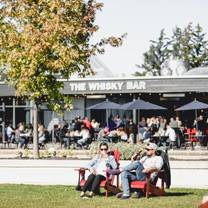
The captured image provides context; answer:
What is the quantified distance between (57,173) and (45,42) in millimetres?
6863

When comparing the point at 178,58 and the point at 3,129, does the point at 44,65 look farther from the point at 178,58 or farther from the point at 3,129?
the point at 178,58

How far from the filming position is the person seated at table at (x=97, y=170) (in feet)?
39.5

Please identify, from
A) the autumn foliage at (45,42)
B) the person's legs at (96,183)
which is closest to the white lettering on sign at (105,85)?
the autumn foliage at (45,42)

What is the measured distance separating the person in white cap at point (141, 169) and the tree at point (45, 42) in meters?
10.3

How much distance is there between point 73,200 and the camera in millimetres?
11570

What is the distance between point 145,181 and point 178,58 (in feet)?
192

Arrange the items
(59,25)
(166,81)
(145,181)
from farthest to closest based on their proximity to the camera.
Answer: (166,81) < (59,25) < (145,181)

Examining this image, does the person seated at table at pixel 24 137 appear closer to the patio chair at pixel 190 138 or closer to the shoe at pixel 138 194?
the patio chair at pixel 190 138

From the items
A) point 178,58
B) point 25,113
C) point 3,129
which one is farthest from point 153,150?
point 178,58

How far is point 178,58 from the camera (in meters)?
69.5

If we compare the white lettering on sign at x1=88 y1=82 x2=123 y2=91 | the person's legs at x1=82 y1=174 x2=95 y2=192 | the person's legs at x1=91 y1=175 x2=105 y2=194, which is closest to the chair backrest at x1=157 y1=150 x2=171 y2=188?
the person's legs at x1=91 y1=175 x2=105 y2=194

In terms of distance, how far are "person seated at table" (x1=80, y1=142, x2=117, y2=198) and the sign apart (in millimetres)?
23006

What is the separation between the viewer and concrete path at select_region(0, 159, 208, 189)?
1502 centimetres

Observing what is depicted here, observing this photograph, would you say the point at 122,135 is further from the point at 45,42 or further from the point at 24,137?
the point at 45,42
